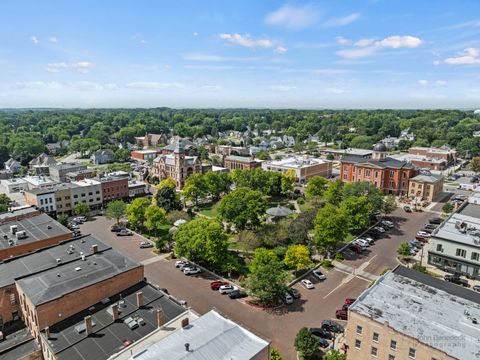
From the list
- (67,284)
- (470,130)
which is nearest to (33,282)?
(67,284)

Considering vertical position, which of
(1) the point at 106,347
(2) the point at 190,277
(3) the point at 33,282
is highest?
(3) the point at 33,282

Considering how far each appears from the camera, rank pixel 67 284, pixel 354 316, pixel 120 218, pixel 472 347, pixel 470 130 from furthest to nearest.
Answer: pixel 470 130
pixel 120 218
pixel 67 284
pixel 354 316
pixel 472 347

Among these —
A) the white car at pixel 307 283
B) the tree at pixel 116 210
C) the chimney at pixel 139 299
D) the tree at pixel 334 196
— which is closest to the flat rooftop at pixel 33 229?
the tree at pixel 116 210

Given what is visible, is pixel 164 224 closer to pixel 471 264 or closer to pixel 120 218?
pixel 120 218

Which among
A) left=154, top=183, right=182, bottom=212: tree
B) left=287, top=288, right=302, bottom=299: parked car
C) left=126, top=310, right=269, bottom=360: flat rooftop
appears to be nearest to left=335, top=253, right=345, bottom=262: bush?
left=287, top=288, right=302, bottom=299: parked car

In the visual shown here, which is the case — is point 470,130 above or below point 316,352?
above

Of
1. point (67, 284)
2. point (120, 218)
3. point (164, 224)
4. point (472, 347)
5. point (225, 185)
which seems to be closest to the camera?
point (472, 347)

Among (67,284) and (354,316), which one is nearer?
(354,316)
